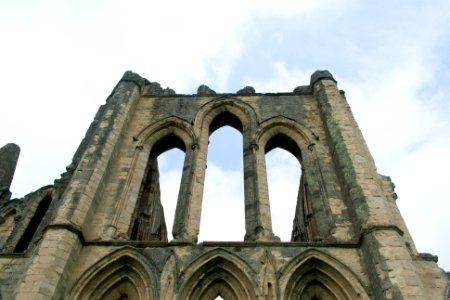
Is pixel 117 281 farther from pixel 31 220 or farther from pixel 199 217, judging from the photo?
pixel 31 220

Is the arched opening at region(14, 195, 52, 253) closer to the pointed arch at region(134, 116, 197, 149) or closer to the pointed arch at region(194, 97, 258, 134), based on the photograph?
the pointed arch at region(134, 116, 197, 149)

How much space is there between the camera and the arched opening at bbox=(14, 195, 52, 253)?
912cm

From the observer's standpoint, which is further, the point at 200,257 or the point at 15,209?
the point at 15,209

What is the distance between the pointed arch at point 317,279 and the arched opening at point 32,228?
5842 millimetres

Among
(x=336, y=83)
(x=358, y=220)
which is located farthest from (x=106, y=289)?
(x=336, y=83)

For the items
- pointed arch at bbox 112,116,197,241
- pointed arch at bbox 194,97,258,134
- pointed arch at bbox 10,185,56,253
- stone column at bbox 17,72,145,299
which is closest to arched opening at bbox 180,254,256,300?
pointed arch at bbox 112,116,197,241

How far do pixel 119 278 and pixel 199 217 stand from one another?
185cm

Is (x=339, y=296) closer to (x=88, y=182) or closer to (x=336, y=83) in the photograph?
(x=88, y=182)

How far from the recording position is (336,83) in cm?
1098

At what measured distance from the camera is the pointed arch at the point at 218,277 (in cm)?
653

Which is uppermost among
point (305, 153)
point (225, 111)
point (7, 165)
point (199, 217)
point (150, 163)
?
point (7, 165)

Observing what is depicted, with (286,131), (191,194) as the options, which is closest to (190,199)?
(191,194)

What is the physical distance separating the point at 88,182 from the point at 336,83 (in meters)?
6.71

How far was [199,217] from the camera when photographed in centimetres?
799
